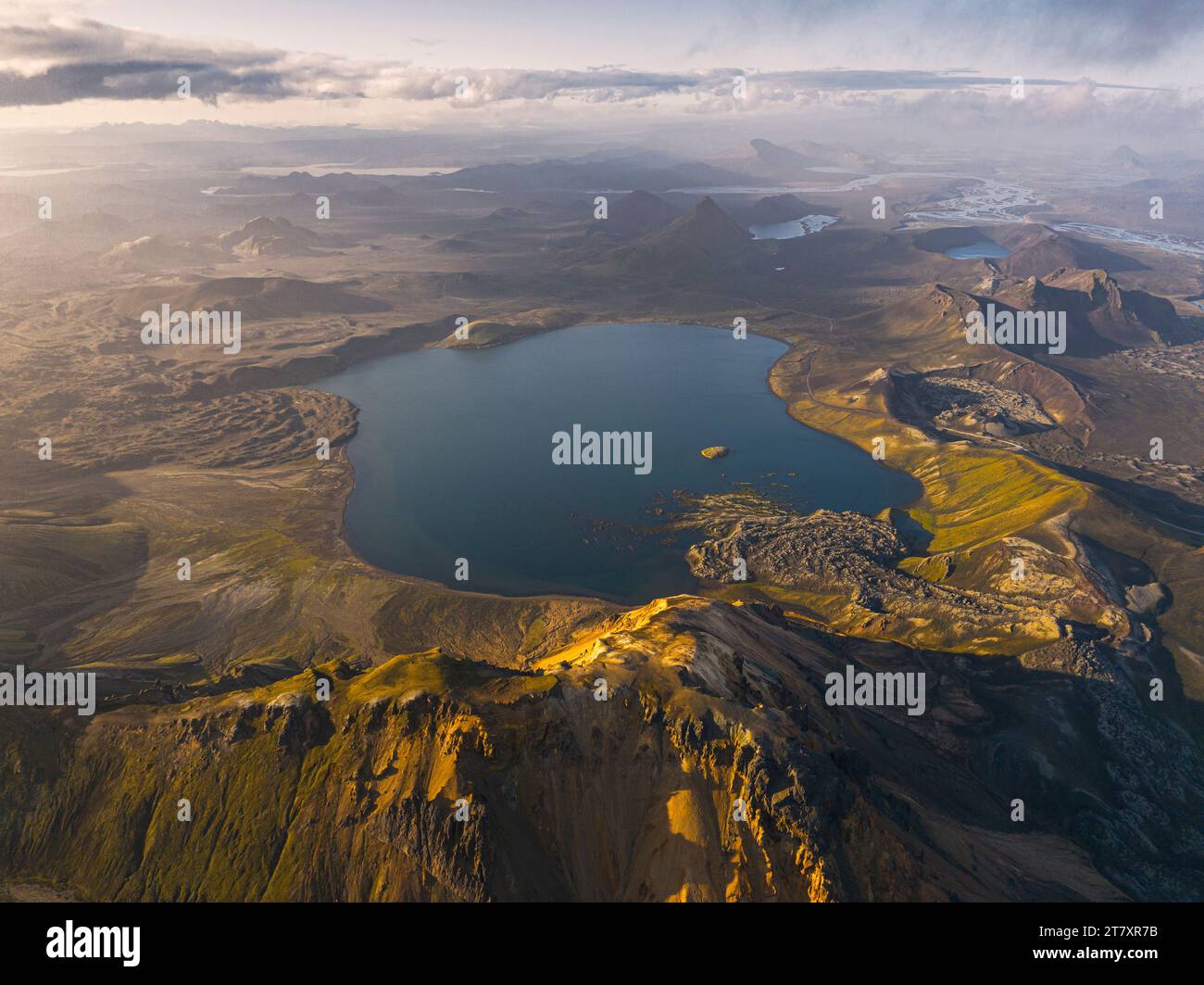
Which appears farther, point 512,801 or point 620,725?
point 620,725

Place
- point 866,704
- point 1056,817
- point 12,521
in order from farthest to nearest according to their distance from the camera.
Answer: point 12,521 < point 866,704 < point 1056,817

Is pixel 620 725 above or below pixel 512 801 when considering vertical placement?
above

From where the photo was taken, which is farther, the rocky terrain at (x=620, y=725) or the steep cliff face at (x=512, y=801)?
the rocky terrain at (x=620, y=725)

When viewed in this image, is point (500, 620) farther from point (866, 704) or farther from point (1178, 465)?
point (1178, 465)

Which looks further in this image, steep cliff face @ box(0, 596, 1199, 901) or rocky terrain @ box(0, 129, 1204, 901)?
rocky terrain @ box(0, 129, 1204, 901)

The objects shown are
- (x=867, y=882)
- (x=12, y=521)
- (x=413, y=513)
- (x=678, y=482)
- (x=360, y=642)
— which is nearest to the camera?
(x=867, y=882)

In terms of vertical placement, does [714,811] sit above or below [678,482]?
below
